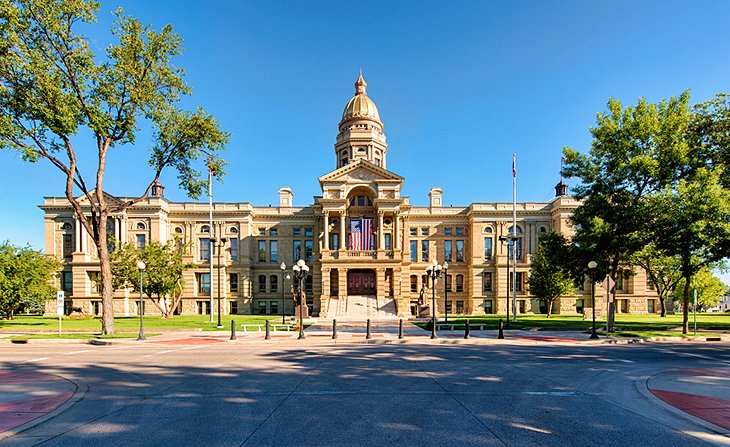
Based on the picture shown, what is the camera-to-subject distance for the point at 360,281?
4772 centimetres

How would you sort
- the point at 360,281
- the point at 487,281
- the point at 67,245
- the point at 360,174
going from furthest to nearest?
the point at 487,281 → the point at 67,245 → the point at 360,174 → the point at 360,281

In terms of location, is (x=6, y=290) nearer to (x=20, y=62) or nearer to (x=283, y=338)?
(x=20, y=62)

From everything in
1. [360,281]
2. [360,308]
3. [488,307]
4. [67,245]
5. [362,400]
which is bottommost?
[488,307]

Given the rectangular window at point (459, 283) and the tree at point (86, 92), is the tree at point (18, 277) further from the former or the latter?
the rectangular window at point (459, 283)

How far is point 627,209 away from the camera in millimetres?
24703

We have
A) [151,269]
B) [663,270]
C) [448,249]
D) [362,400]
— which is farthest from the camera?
[448,249]

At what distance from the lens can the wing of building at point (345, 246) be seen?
153ft

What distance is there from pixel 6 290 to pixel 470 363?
40.3 metres

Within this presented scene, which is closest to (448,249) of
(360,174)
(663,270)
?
(360,174)

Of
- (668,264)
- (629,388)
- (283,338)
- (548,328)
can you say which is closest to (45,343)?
(283,338)

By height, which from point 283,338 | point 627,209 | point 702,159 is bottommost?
point 283,338

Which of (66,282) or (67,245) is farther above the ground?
(67,245)

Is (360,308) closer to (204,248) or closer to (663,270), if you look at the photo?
(204,248)

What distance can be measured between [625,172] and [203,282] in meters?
49.9
